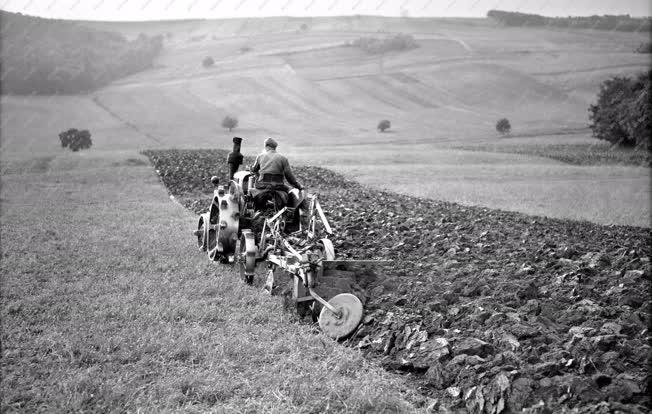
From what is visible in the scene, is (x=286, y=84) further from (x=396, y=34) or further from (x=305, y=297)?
(x=305, y=297)

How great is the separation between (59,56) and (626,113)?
191ft

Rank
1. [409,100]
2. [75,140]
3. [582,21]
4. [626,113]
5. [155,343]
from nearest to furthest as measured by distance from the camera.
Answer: [155,343] → [626,113] → [75,140] → [409,100] → [582,21]

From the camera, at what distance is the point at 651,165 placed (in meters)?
31.1

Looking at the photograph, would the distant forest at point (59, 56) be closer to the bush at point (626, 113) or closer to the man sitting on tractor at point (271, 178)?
the bush at point (626, 113)

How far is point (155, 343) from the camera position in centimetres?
543

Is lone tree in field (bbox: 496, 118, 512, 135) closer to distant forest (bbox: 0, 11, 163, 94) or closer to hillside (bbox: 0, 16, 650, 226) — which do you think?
hillside (bbox: 0, 16, 650, 226)

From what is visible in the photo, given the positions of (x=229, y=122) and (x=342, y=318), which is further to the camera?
(x=229, y=122)

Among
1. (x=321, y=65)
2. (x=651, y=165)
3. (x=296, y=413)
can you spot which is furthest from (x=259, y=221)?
(x=321, y=65)

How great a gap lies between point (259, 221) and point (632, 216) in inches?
510

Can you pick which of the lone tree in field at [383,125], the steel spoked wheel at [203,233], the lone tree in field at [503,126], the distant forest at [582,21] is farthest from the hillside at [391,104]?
the steel spoked wheel at [203,233]

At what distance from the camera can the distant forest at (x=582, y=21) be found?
71800 mm

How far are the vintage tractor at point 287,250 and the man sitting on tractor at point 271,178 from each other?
0.08 metres

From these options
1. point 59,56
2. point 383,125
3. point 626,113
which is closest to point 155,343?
point 626,113

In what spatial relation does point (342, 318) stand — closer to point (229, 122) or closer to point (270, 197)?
point (270, 197)
